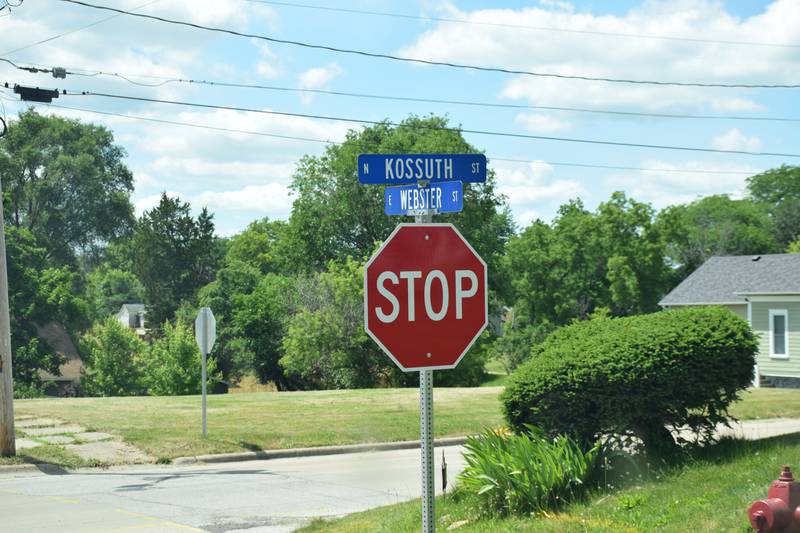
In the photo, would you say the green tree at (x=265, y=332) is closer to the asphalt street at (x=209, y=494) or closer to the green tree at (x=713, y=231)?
the green tree at (x=713, y=231)

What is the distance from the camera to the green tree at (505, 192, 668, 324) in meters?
60.0

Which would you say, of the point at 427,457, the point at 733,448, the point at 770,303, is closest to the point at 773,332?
the point at 770,303

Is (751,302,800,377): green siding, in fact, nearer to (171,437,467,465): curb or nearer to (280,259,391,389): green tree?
(280,259,391,389): green tree

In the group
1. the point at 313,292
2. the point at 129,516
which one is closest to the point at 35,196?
the point at 313,292

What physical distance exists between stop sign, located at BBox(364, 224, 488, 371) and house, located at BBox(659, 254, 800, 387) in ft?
108

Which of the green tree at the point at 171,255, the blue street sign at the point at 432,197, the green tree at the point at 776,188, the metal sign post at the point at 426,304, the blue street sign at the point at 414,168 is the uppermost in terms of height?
the green tree at the point at 776,188

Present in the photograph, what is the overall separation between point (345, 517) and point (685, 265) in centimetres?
6371

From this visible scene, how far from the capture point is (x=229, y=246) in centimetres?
10800

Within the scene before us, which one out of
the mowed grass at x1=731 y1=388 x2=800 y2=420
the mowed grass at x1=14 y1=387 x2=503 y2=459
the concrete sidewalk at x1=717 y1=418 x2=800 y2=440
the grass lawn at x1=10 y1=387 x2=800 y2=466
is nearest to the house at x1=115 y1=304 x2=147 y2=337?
the grass lawn at x1=10 y1=387 x2=800 y2=466

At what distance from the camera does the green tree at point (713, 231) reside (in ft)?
201

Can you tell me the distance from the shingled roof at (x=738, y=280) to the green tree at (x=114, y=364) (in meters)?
31.0

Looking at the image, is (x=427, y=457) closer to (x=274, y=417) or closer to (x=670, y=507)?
(x=670, y=507)

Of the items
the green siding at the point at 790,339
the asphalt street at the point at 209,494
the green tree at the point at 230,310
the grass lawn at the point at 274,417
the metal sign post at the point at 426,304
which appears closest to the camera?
the metal sign post at the point at 426,304

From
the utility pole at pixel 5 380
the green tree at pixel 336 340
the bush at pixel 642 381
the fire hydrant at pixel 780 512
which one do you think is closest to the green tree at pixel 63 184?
the green tree at pixel 336 340
